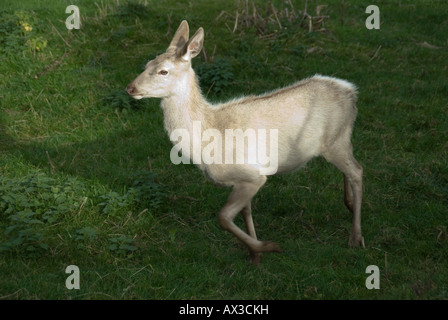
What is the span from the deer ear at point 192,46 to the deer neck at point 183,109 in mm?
169

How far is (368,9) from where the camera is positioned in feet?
40.6

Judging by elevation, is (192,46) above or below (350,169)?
above

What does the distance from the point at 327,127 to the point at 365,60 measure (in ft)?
14.8

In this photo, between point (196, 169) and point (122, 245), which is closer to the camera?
point (122, 245)

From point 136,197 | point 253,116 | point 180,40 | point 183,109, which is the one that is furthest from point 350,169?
point 136,197

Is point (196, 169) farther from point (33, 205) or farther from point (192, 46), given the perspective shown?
point (33, 205)

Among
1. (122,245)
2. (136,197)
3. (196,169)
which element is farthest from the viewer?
(196,169)

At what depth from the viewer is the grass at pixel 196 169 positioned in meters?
5.27

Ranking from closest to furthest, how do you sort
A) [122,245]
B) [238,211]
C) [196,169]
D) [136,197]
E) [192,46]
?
1. [238,211]
2. [122,245]
3. [192,46]
4. [136,197]
5. [196,169]

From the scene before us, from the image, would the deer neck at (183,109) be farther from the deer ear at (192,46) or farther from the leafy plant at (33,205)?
the leafy plant at (33,205)

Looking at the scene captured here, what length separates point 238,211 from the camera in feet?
18.1

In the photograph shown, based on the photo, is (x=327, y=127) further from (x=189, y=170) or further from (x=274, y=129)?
(x=189, y=170)

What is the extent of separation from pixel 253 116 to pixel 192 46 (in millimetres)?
911

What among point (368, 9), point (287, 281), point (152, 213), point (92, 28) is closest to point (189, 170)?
point (152, 213)
